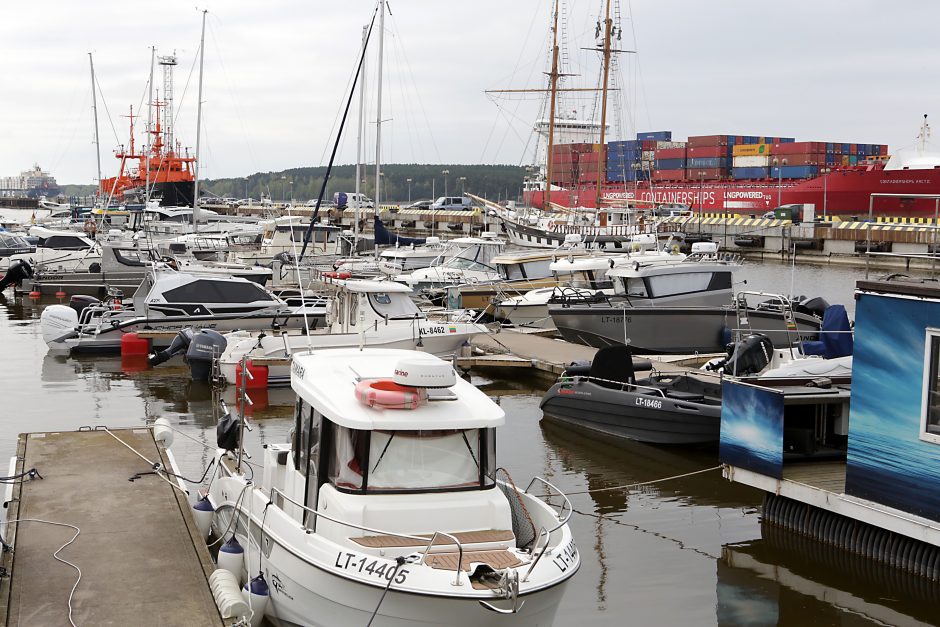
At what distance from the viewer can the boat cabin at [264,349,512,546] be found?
8.20 meters

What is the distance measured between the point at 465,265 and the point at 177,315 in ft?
39.1

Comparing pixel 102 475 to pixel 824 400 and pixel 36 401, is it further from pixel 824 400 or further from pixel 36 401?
pixel 36 401

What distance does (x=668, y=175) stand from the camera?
327ft

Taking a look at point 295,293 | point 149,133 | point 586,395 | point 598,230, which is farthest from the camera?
point 149,133

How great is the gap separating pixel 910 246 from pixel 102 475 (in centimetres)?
5039

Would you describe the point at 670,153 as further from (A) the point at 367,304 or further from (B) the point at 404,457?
(B) the point at 404,457

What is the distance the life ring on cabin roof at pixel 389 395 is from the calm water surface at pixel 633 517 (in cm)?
320

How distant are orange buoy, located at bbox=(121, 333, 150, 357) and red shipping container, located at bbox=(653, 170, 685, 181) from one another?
80.9 metres

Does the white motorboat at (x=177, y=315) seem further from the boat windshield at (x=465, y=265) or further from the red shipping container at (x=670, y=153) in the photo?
the red shipping container at (x=670, y=153)

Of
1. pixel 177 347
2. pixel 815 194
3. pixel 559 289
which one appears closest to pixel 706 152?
pixel 815 194

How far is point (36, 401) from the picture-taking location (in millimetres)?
20250

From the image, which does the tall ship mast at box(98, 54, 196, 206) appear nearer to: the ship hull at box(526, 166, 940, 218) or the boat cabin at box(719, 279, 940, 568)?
the ship hull at box(526, 166, 940, 218)

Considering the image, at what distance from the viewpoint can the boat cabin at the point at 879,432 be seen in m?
9.91

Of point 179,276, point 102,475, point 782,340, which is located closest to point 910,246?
point 782,340
